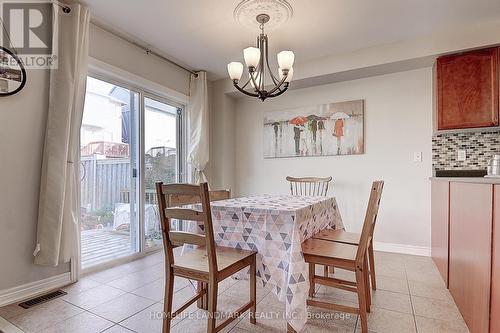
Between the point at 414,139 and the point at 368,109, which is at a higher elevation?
the point at 368,109

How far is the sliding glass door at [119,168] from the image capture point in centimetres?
273

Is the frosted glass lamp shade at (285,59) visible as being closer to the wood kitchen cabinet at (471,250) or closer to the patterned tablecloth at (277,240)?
the patterned tablecloth at (277,240)

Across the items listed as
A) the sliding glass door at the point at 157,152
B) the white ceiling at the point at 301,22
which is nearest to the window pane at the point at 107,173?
the sliding glass door at the point at 157,152

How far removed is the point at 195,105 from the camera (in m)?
3.86

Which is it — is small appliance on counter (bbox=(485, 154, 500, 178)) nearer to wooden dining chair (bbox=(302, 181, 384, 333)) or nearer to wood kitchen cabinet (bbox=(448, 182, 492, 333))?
wood kitchen cabinet (bbox=(448, 182, 492, 333))

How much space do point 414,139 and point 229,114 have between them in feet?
8.39

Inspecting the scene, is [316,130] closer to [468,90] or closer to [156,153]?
[468,90]

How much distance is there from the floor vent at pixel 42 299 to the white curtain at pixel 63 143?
25 cm

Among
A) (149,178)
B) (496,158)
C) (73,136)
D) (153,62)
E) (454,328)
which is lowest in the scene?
(454,328)

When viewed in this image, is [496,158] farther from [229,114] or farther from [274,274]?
[229,114]

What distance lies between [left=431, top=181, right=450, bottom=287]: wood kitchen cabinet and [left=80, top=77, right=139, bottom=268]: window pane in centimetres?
310

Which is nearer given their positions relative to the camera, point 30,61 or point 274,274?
point 274,274

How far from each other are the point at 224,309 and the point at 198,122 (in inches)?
102

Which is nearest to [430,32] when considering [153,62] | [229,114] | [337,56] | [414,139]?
[337,56]
